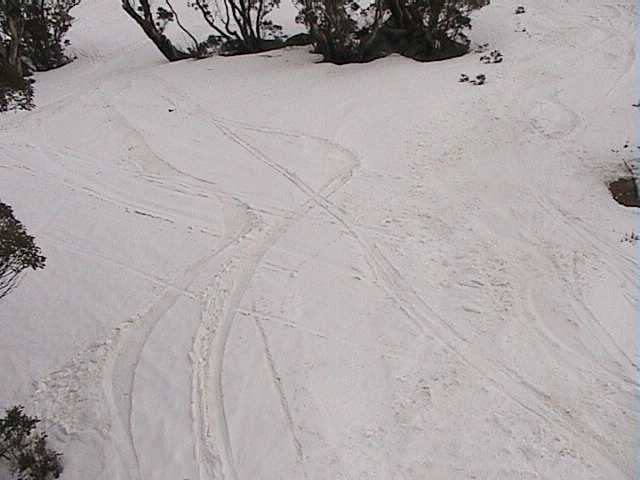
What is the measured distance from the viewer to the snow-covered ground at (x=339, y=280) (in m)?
5.93

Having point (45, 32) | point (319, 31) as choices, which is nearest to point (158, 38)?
point (45, 32)

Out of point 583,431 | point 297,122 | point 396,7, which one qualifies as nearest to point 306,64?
point 396,7

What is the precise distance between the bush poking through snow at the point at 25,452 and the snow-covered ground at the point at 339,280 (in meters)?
0.17

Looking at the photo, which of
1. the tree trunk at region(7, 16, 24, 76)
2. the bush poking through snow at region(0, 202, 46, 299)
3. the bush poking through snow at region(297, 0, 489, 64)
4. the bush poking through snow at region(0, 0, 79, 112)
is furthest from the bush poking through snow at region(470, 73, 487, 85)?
the tree trunk at region(7, 16, 24, 76)

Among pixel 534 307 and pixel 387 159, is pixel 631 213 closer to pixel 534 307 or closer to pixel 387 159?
pixel 534 307

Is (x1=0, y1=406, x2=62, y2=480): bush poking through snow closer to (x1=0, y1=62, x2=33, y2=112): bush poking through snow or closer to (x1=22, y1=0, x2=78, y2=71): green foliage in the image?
(x1=0, y1=62, x2=33, y2=112): bush poking through snow

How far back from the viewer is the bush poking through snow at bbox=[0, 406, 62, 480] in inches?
235

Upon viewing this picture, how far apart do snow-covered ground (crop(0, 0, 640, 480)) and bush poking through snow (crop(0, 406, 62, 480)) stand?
172mm

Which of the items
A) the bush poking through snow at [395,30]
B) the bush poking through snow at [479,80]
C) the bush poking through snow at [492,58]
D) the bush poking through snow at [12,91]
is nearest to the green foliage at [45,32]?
the bush poking through snow at [395,30]

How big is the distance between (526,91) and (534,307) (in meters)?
6.82

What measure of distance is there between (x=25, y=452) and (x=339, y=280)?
4034mm

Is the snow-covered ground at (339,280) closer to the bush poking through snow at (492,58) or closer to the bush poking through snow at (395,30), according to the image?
the bush poking through snow at (492,58)

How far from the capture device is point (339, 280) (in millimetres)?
7957

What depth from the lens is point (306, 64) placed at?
15516 millimetres
